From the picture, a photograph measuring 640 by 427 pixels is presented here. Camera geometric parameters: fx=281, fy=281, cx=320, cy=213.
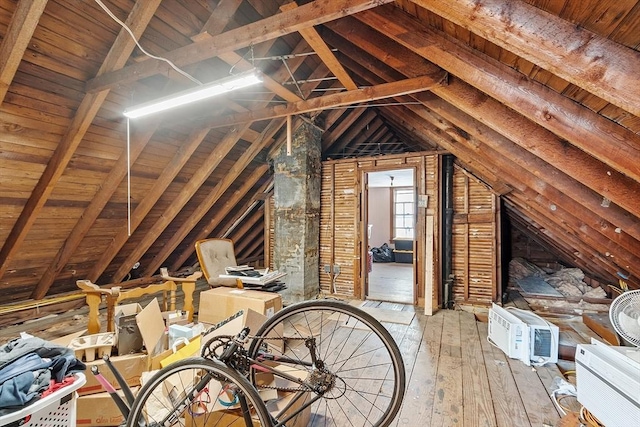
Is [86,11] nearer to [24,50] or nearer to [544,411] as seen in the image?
[24,50]

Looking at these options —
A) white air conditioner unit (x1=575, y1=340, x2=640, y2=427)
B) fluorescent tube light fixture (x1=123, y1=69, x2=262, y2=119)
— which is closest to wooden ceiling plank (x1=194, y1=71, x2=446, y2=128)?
fluorescent tube light fixture (x1=123, y1=69, x2=262, y2=119)

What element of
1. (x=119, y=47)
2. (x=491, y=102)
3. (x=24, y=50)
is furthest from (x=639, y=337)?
(x=24, y=50)

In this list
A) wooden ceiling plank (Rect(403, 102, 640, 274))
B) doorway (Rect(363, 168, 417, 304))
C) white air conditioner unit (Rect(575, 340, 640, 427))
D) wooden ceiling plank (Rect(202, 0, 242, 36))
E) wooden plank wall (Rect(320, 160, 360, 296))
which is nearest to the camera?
white air conditioner unit (Rect(575, 340, 640, 427))

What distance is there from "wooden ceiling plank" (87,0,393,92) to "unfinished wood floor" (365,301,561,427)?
8.49ft

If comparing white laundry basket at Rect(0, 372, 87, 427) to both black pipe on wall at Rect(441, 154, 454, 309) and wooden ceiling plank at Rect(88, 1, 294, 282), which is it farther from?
black pipe on wall at Rect(441, 154, 454, 309)

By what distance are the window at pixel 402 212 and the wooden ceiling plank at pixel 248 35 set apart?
27.0 feet

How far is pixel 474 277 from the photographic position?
420 centimetres

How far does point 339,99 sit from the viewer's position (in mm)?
3096

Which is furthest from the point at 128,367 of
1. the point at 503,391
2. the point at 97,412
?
the point at 503,391

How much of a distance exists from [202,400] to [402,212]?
8793mm

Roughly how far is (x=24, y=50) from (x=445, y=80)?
10.0 ft

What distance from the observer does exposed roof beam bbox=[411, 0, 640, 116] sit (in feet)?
3.06

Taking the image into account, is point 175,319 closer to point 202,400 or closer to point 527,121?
point 202,400

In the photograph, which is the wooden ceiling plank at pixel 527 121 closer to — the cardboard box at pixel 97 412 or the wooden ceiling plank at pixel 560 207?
the wooden ceiling plank at pixel 560 207
